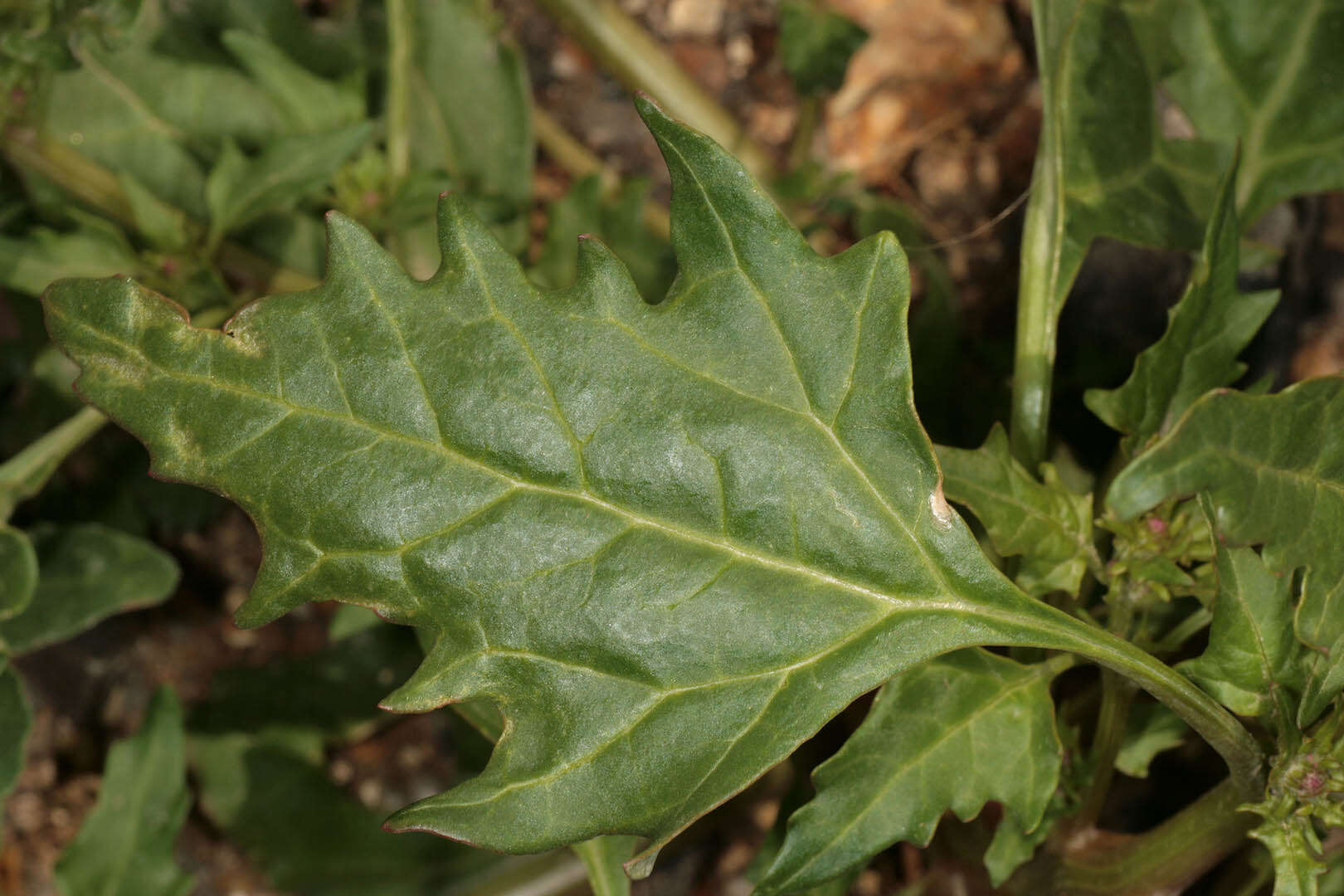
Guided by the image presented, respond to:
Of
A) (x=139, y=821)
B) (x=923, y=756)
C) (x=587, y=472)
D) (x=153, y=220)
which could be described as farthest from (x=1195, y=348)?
(x=139, y=821)

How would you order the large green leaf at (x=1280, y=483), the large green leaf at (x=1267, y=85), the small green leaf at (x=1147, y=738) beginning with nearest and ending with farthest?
the large green leaf at (x=1280, y=483) → the small green leaf at (x=1147, y=738) → the large green leaf at (x=1267, y=85)

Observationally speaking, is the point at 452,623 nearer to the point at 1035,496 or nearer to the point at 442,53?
the point at 1035,496

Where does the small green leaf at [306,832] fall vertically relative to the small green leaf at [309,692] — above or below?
below

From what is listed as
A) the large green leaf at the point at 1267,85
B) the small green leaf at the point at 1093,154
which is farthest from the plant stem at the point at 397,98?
the large green leaf at the point at 1267,85

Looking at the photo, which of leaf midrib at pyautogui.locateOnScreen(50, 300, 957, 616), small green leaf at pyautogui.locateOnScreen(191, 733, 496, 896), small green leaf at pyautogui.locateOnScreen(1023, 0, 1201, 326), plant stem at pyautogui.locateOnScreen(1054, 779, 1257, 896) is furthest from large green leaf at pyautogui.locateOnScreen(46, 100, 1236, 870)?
small green leaf at pyautogui.locateOnScreen(191, 733, 496, 896)

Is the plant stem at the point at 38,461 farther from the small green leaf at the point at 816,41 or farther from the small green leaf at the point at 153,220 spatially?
the small green leaf at the point at 816,41
